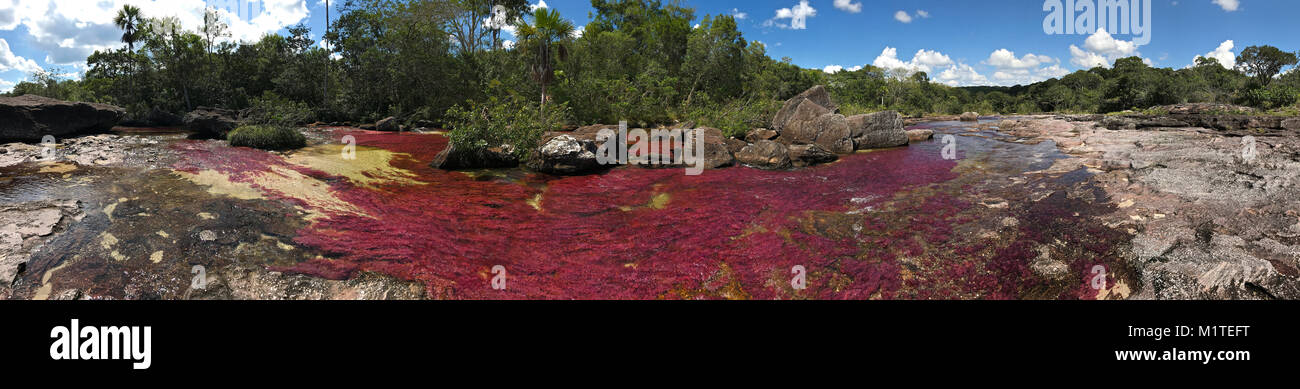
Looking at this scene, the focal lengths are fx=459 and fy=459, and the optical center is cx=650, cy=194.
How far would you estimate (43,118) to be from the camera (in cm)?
1380

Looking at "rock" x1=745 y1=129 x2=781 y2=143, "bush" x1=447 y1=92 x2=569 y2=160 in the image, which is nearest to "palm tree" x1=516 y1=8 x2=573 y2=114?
"bush" x1=447 y1=92 x2=569 y2=160

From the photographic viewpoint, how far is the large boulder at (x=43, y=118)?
→ 13.1m

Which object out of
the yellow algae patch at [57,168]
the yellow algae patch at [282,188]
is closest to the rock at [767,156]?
the yellow algae patch at [282,188]

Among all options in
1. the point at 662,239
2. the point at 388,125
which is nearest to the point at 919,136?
the point at 662,239

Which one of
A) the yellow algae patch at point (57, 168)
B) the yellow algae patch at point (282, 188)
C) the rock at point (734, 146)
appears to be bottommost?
the yellow algae patch at point (282, 188)

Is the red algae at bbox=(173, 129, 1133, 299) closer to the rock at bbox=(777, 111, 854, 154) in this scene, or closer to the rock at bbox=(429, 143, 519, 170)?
the rock at bbox=(429, 143, 519, 170)

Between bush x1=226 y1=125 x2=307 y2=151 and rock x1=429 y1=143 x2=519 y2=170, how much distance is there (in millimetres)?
5725

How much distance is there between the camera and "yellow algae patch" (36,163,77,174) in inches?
326

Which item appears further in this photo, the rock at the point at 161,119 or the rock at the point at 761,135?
the rock at the point at 161,119

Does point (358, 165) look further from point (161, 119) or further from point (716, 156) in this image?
point (161, 119)

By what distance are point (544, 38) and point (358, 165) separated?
11.4 m

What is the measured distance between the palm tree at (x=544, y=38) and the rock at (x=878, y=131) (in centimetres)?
1319

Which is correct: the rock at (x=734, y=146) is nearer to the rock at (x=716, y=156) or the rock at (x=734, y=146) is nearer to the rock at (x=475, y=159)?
the rock at (x=716, y=156)
